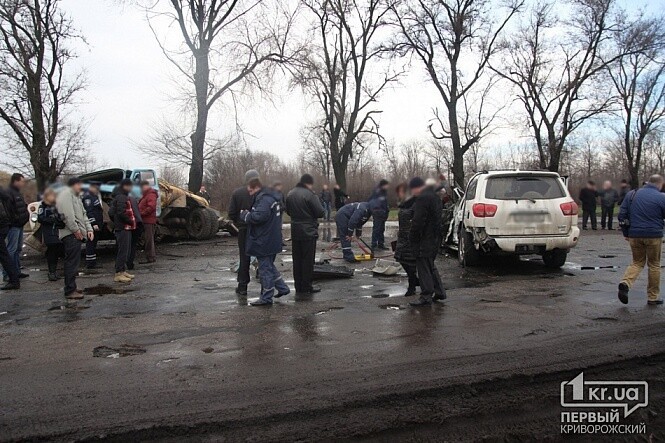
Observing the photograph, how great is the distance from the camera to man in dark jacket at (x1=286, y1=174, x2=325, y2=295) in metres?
7.40

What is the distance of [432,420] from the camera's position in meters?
3.40

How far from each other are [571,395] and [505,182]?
566 centimetres

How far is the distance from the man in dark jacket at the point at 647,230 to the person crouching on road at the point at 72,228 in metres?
7.51

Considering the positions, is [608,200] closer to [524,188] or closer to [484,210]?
[524,188]

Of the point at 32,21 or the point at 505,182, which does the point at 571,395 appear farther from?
the point at 32,21

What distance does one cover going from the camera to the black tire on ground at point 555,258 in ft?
31.0

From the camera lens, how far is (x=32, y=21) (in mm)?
23500

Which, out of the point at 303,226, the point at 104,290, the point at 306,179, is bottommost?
the point at 104,290

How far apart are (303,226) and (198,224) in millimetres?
9729

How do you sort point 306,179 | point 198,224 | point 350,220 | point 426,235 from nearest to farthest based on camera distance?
point 426,235 < point 306,179 < point 350,220 < point 198,224

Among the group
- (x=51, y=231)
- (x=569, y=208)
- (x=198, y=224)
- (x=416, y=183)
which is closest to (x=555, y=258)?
(x=569, y=208)

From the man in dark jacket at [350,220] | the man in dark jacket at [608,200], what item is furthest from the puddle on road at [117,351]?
the man in dark jacket at [608,200]

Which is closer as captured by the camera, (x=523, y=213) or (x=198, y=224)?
(x=523, y=213)

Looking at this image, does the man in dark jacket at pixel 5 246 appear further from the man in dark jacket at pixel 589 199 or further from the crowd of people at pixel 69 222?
the man in dark jacket at pixel 589 199
